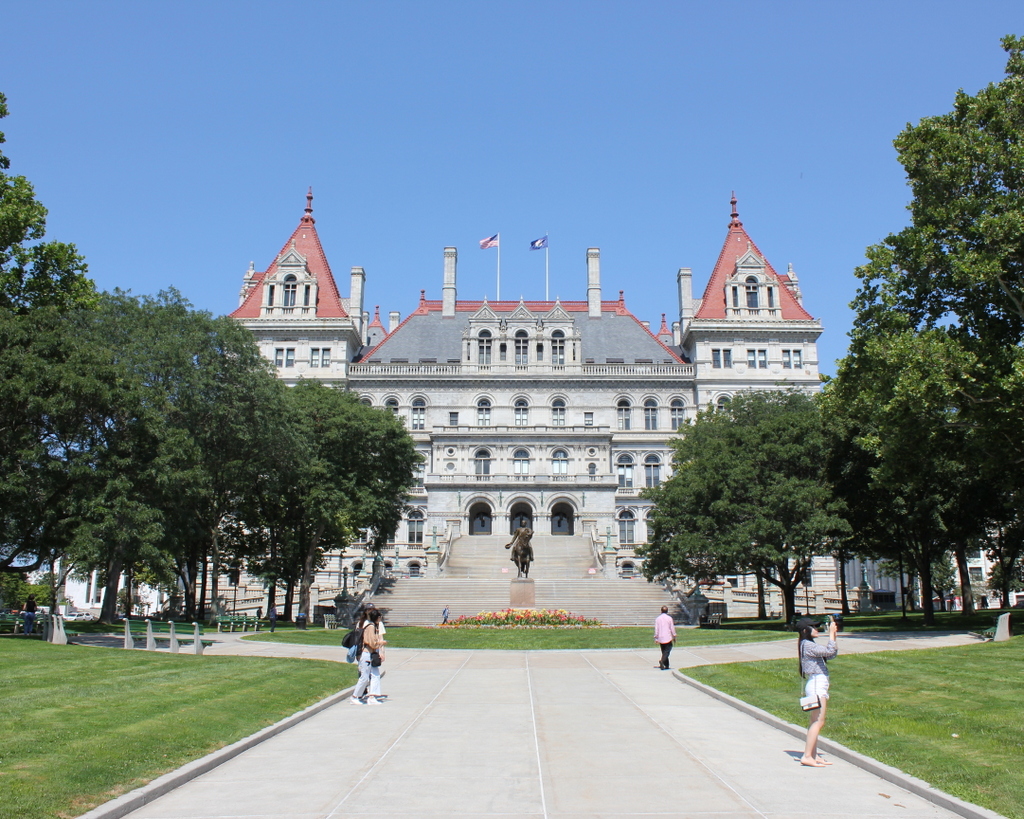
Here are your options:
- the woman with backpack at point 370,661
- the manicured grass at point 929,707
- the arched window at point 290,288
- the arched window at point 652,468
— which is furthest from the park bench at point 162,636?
the arched window at point 652,468

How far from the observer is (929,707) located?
45.3ft

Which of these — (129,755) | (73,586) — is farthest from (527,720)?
(73,586)

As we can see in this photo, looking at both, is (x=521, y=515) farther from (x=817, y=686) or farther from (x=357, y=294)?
(x=817, y=686)

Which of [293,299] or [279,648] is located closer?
[279,648]

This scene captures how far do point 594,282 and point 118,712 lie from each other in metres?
65.0

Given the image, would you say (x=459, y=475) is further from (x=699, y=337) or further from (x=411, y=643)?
(x=411, y=643)

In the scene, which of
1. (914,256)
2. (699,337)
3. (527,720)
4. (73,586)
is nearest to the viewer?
(527,720)

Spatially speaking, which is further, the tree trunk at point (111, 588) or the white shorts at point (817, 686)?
the tree trunk at point (111, 588)

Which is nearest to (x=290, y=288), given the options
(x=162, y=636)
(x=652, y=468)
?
(x=652, y=468)

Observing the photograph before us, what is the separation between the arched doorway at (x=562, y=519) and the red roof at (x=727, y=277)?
18045 mm

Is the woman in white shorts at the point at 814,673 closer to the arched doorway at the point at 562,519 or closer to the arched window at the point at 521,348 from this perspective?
the arched doorway at the point at 562,519

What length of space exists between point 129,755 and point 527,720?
19.3 ft

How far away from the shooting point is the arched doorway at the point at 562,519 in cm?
6127

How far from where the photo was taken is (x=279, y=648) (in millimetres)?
27469
